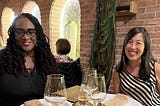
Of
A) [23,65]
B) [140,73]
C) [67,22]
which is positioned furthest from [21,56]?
[67,22]

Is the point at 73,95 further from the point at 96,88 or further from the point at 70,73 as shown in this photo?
the point at 70,73

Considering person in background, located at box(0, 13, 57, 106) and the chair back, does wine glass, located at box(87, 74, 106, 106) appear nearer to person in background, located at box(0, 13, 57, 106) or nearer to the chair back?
person in background, located at box(0, 13, 57, 106)

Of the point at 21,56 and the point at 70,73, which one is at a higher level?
the point at 21,56

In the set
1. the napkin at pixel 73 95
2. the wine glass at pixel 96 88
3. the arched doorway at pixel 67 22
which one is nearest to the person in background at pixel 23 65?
the napkin at pixel 73 95

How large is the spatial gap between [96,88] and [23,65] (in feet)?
2.29

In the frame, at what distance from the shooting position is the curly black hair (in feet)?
4.93

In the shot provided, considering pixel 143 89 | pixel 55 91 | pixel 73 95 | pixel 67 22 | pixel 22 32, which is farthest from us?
pixel 67 22

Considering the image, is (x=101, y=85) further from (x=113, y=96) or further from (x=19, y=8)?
(x=19, y=8)

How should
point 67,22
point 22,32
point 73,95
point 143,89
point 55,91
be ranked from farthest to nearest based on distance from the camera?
point 67,22, point 143,89, point 22,32, point 73,95, point 55,91

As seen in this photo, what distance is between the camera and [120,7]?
2779mm

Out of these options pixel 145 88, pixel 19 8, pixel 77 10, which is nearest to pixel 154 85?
pixel 145 88

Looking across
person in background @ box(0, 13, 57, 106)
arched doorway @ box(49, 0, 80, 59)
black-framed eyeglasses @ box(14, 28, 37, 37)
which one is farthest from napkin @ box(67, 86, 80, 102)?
arched doorway @ box(49, 0, 80, 59)

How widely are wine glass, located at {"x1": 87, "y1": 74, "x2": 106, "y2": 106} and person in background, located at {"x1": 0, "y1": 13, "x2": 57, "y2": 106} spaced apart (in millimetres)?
600

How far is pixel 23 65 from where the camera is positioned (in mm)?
1524
